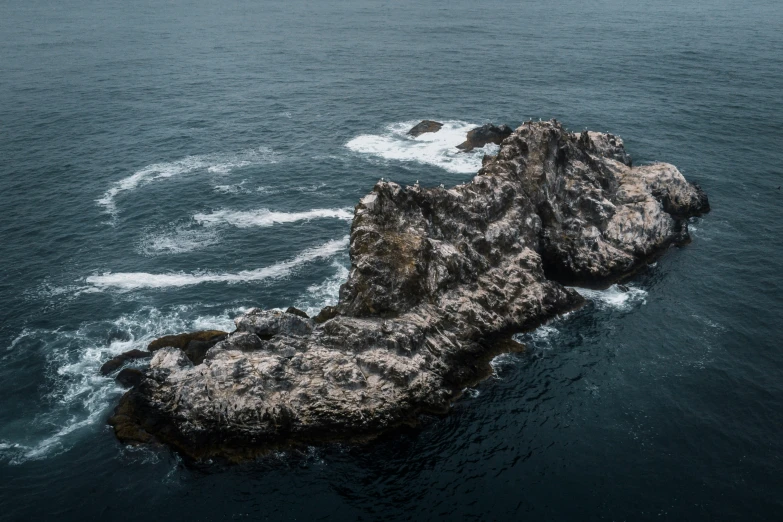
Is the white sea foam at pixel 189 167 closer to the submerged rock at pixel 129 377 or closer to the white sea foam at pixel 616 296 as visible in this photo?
the submerged rock at pixel 129 377

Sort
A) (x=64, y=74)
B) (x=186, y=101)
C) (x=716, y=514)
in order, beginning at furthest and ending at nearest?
(x=64, y=74)
(x=186, y=101)
(x=716, y=514)

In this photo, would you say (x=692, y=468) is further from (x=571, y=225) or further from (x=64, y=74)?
(x=64, y=74)

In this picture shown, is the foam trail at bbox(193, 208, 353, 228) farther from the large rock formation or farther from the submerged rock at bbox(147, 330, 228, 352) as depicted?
the submerged rock at bbox(147, 330, 228, 352)

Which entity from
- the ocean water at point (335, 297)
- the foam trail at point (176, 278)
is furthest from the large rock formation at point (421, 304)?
the foam trail at point (176, 278)

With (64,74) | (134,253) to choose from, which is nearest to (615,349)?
(134,253)

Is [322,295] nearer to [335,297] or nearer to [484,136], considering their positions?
[335,297]

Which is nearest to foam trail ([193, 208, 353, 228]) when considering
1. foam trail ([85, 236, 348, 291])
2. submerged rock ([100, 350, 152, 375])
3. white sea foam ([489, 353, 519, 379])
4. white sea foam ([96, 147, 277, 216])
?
foam trail ([85, 236, 348, 291])

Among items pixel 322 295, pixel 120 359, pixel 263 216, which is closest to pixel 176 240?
pixel 263 216
